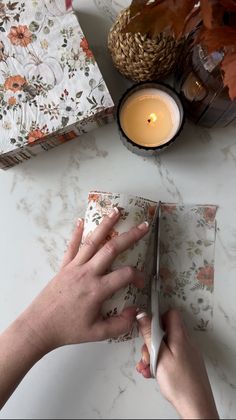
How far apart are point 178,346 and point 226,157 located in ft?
0.88

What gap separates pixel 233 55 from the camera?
0.40m

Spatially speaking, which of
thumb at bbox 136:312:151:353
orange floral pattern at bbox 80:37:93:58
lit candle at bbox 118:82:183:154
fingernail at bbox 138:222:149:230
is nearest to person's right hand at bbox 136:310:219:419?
thumb at bbox 136:312:151:353

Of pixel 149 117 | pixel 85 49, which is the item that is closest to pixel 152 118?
pixel 149 117

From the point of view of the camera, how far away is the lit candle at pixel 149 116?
56cm

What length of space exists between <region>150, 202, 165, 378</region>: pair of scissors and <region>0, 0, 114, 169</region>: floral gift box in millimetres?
169

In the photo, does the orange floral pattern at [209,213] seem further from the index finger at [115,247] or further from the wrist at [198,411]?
the wrist at [198,411]

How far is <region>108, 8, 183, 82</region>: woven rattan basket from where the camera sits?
506 mm

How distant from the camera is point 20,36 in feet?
1.77

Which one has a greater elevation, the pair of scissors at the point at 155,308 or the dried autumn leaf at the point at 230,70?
the dried autumn leaf at the point at 230,70

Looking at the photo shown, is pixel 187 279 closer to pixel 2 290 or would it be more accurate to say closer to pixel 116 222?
pixel 116 222

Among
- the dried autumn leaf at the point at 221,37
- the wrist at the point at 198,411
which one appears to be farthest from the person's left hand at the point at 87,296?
the dried autumn leaf at the point at 221,37

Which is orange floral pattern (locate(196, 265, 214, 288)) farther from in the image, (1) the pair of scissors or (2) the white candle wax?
(2) the white candle wax

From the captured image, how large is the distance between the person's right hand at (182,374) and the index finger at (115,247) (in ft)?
0.27

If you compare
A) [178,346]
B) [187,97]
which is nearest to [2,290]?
[178,346]
